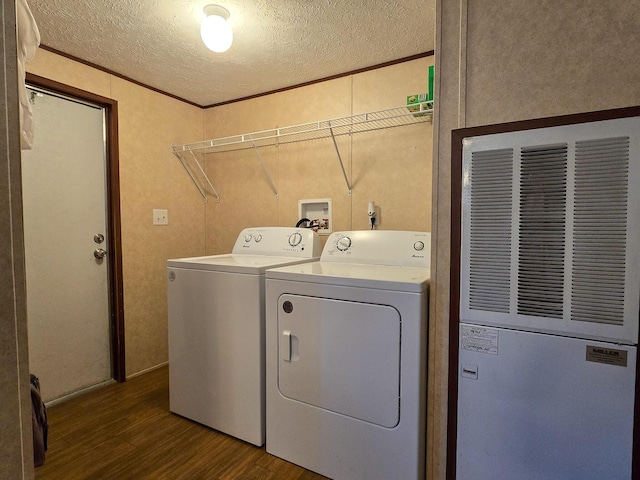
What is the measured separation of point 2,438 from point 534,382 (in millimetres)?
1354

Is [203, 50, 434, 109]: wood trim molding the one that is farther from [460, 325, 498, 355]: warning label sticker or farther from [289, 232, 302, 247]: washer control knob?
[460, 325, 498, 355]: warning label sticker

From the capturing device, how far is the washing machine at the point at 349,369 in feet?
4.29

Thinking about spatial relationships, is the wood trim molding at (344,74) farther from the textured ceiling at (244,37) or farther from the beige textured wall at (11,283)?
the beige textured wall at (11,283)

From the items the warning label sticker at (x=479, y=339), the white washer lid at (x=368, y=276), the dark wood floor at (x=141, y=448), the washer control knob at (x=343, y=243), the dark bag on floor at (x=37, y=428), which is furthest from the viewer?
the washer control knob at (x=343, y=243)

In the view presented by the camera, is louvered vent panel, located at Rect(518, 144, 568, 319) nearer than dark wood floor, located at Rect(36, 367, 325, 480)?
Yes

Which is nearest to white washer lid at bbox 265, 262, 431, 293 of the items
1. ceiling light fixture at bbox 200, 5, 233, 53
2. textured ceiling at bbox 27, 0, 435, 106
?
ceiling light fixture at bbox 200, 5, 233, 53

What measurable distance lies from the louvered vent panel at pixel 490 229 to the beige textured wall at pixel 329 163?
97 centimetres

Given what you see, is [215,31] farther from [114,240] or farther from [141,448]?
[141,448]

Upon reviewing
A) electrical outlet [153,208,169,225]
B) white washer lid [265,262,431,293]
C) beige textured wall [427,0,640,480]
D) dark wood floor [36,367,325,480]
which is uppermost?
beige textured wall [427,0,640,480]

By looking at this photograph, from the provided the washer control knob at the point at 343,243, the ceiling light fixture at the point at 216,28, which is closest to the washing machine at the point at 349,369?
the washer control knob at the point at 343,243

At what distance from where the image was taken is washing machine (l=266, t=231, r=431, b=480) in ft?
4.29

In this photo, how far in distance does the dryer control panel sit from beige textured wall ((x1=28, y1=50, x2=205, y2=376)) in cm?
144

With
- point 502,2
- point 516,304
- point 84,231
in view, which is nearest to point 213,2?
point 502,2

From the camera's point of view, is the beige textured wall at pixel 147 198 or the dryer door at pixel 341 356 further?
the beige textured wall at pixel 147 198
